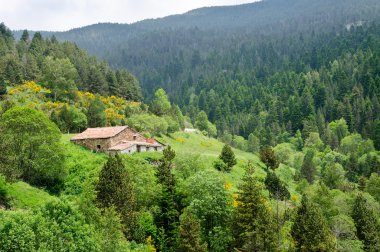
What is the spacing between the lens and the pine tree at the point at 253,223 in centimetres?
5122

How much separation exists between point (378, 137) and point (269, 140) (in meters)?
35.3

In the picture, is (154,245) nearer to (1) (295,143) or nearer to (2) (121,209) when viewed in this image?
(2) (121,209)

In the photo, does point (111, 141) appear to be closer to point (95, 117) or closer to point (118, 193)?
point (95, 117)

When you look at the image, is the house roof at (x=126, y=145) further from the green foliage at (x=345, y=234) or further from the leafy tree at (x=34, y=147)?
the green foliage at (x=345, y=234)

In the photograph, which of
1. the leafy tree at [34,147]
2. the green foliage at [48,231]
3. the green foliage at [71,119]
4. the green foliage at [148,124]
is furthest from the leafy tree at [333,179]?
the green foliage at [48,231]

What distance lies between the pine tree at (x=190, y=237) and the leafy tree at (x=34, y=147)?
20.7 meters

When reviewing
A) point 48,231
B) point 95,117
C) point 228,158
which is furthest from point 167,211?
point 95,117

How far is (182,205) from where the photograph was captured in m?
59.4

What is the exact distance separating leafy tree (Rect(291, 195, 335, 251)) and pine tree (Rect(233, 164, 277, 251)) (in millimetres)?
3309

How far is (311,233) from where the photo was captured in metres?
53.7

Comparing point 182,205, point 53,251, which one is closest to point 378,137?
point 182,205

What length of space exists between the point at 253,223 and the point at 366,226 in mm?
20515

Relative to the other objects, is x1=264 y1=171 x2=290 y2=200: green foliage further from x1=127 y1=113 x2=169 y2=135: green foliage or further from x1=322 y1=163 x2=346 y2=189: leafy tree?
Result: x1=127 y1=113 x2=169 y2=135: green foliage

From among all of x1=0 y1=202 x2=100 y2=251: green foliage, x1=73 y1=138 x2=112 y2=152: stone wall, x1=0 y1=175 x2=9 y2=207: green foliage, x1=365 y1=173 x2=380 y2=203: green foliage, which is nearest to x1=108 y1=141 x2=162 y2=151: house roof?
x1=73 y1=138 x2=112 y2=152: stone wall
